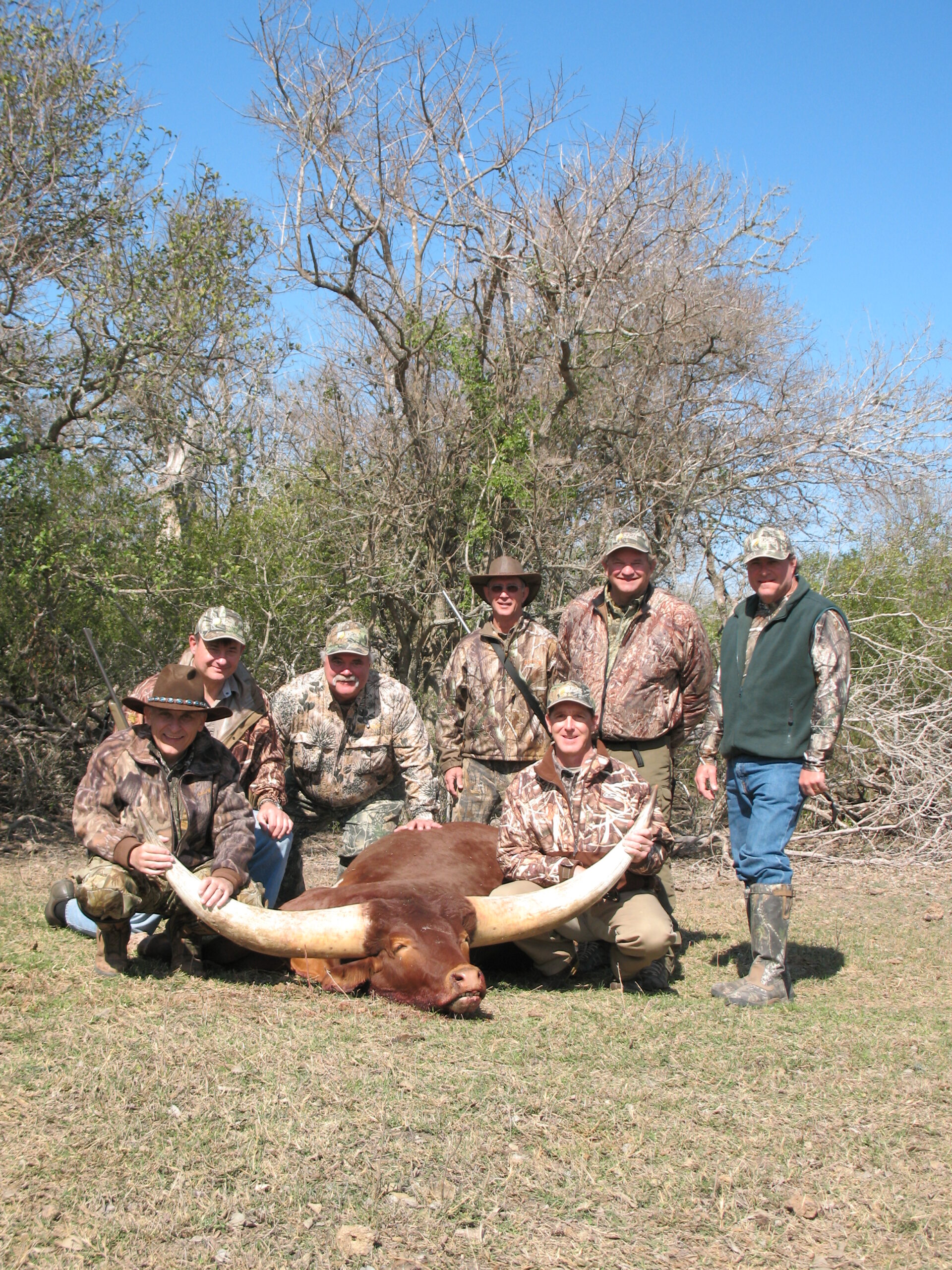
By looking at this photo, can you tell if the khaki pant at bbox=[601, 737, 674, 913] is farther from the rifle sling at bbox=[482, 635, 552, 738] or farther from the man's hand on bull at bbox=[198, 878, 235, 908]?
the man's hand on bull at bbox=[198, 878, 235, 908]

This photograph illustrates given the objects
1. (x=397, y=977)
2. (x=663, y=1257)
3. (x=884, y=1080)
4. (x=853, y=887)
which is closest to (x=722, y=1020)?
(x=884, y=1080)

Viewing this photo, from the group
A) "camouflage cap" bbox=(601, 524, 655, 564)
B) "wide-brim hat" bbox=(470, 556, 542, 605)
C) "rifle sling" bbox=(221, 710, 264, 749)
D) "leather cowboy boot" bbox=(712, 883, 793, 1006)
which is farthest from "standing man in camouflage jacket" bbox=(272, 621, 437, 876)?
"leather cowboy boot" bbox=(712, 883, 793, 1006)

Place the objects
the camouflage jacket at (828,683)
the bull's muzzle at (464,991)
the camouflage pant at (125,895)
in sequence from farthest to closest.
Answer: the camouflage jacket at (828,683) < the camouflage pant at (125,895) < the bull's muzzle at (464,991)

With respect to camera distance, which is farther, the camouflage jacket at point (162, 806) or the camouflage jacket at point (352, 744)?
the camouflage jacket at point (352, 744)

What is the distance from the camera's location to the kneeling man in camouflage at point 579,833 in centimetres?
495

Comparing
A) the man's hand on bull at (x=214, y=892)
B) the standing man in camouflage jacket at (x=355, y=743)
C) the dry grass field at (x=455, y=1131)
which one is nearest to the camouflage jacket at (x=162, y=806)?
the man's hand on bull at (x=214, y=892)

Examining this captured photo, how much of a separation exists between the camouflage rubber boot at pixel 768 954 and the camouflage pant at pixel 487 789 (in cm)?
183

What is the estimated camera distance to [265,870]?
5.62 m

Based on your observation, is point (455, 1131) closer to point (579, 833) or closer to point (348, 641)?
point (579, 833)

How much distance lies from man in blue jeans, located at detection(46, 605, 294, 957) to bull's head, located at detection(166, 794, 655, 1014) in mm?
891

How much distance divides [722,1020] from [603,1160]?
1.56 metres

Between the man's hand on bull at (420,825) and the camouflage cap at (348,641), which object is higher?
the camouflage cap at (348,641)

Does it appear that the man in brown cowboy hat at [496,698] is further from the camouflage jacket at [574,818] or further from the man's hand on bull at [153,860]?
the man's hand on bull at [153,860]

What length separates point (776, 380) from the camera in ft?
40.0
